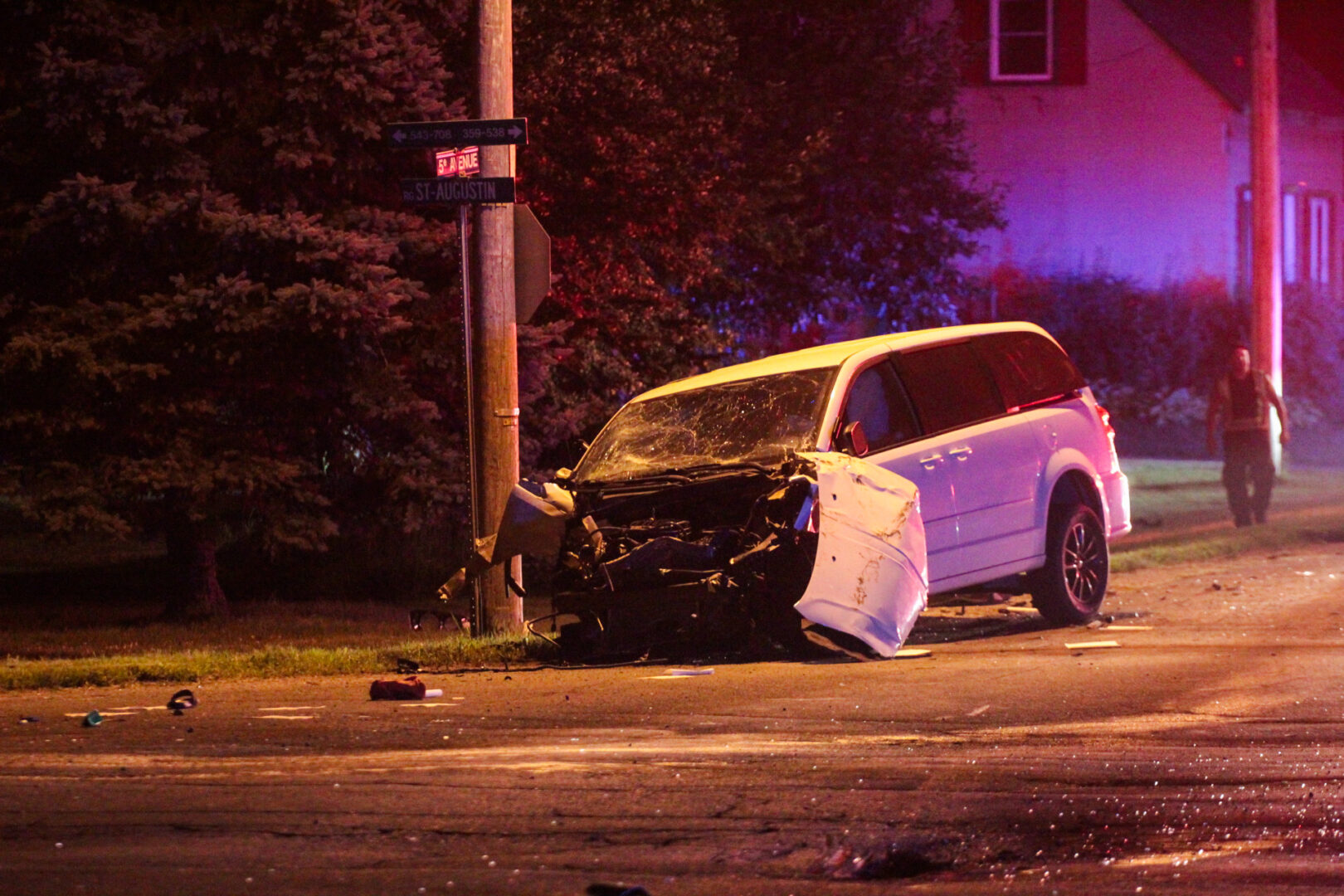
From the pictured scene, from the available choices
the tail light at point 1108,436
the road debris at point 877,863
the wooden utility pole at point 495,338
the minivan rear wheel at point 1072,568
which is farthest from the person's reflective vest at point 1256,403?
the road debris at point 877,863

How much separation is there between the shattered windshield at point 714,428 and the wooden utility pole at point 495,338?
2.05 ft

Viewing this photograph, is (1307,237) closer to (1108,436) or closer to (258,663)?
(1108,436)

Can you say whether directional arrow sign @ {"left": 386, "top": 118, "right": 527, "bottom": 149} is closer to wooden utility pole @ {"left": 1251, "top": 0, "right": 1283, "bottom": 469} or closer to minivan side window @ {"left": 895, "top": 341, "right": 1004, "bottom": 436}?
minivan side window @ {"left": 895, "top": 341, "right": 1004, "bottom": 436}

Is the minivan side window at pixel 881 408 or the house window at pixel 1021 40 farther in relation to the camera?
the house window at pixel 1021 40

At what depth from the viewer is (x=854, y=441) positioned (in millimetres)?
10422

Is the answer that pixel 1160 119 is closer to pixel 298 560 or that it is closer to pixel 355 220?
pixel 298 560

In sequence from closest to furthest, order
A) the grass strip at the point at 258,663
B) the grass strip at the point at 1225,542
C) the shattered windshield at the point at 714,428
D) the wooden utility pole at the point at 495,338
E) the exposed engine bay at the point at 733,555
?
the exposed engine bay at the point at 733,555 < the grass strip at the point at 258,663 < the shattered windshield at the point at 714,428 < the wooden utility pole at the point at 495,338 < the grass strip at the point at 1225,542

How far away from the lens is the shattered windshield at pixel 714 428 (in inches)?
420

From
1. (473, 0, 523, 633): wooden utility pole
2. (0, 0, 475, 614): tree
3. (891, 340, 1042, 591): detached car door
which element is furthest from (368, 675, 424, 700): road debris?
(0, 0, 475, 614): tree

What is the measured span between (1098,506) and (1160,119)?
22575 mm

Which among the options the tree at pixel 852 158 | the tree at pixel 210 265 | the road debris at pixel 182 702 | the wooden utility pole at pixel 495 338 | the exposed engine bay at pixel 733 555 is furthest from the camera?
the tree at pixel 852 158

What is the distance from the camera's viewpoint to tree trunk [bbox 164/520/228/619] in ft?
49.4

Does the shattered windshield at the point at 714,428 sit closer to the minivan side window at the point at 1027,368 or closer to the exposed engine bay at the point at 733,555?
the exposed engine bay at the point at 733,555

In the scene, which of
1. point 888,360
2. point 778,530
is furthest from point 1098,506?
point 778,530
